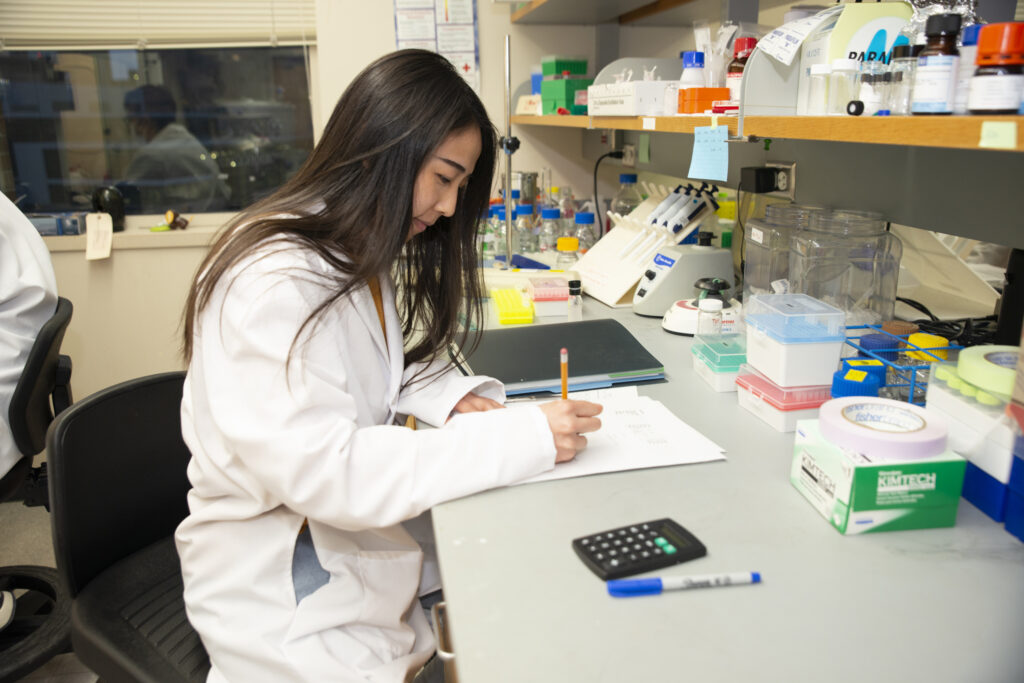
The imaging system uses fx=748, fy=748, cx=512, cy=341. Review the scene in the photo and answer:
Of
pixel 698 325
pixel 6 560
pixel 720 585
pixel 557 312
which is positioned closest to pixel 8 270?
pixel 6 560

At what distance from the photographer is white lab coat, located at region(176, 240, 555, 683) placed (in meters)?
0.87

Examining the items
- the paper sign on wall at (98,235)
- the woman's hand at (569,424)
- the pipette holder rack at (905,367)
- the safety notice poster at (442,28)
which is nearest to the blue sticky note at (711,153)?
the pipette holder rack at (905,367)

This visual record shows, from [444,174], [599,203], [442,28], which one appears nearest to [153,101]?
[442,28]

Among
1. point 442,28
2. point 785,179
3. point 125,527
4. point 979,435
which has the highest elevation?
point 442,28

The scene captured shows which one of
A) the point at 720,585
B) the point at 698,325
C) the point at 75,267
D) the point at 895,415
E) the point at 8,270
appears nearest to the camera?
the point at 720,585

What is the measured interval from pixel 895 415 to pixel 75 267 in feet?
9.36

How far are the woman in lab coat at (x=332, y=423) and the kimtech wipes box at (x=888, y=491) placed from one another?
12.4 inches

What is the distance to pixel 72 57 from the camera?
293 cm

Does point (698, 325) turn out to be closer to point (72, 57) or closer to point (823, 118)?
point (823, 118)

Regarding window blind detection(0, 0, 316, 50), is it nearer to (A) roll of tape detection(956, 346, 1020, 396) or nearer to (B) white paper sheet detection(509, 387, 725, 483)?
(B) white paper sheet detection(509, 387, 725, 483)

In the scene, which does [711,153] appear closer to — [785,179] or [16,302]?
[785,179]

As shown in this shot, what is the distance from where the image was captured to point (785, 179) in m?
1.76

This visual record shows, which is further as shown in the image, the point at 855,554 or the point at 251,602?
the point at 251,602

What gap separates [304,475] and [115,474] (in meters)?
0.53
